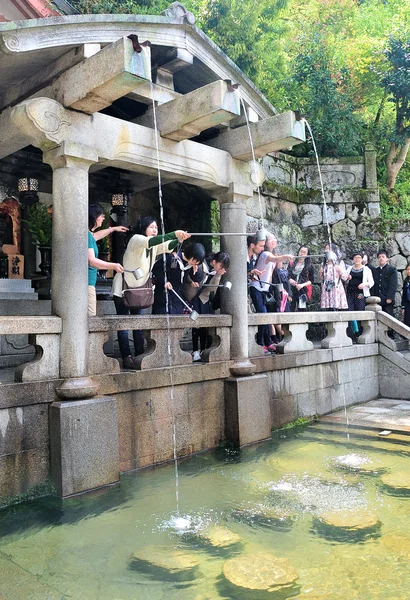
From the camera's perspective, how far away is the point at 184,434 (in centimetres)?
668

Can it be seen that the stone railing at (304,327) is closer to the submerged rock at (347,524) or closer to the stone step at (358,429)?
the stone step at (358,429)

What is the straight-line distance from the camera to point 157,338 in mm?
6453

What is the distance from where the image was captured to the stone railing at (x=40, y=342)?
5.18 metres

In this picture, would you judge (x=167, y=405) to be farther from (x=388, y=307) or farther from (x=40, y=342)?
(x=388, y=307)

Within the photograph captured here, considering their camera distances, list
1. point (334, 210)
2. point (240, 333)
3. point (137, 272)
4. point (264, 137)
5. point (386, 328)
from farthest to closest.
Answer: point (334, 210), point (386, 328), point (240, 333), point (264, 137), point (137, 272)

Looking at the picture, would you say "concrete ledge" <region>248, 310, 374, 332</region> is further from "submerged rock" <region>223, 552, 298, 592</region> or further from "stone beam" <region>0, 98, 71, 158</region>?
"submerged rock" <region>223, 552, 298, 592</region>

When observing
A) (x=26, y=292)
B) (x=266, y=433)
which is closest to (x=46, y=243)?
(x=26, y=292)

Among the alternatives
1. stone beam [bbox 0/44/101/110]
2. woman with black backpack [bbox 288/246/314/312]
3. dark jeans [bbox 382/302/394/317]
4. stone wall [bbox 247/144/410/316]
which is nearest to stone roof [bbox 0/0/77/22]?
stone wall [bbox 247/144/410/316]

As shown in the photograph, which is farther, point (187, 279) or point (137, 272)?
point (187, 279)

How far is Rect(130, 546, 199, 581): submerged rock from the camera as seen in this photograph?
149 inches

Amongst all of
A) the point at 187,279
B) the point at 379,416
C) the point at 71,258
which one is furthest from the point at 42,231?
the point at 379,416

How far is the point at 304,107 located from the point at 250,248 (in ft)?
34.3

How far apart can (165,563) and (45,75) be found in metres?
5.29

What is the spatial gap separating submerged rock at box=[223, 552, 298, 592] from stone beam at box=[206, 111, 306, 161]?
509 cm
